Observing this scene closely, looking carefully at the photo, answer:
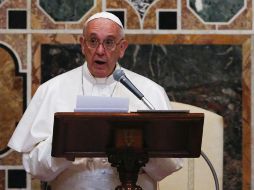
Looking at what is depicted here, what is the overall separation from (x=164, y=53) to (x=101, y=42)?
1.39 m

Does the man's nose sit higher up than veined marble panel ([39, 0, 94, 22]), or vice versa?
veined marble panel ([39, 0, 94, 22])

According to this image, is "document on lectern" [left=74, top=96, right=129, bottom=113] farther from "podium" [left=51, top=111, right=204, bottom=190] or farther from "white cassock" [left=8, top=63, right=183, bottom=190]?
"white cassock" [left=8, top=63, right=183, bottom=190]

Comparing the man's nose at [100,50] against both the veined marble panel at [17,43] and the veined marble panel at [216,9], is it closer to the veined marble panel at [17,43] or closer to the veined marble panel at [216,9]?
the veined marble panel at [17,43]

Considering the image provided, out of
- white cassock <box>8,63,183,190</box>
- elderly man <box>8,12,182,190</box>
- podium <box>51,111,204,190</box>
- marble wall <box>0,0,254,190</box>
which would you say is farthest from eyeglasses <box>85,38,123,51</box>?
marble wall <box>0,0,254,190</box>

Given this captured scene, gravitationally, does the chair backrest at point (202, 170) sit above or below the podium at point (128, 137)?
below

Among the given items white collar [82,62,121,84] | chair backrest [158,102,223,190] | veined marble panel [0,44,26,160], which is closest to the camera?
white collar [82,62,121,84]

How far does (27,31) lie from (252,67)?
1659 millimetres

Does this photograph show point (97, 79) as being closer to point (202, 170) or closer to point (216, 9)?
point (202, 170)

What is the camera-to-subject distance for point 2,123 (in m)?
4.86

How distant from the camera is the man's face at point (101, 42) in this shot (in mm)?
3611

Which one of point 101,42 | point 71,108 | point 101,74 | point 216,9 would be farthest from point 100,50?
point 216,9

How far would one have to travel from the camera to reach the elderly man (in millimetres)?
3465

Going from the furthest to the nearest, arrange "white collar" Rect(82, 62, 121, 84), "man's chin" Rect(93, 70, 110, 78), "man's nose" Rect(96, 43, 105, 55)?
1. "white collar" Rect(82, 62, 121, 84)
2. "man's chin" Rect(93, 70, 110, 78)
3. "man's nose" Rect(96, 43, 105, 55)

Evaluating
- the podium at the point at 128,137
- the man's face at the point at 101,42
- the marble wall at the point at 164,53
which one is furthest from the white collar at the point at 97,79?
the marble wall at the point at 164,53
